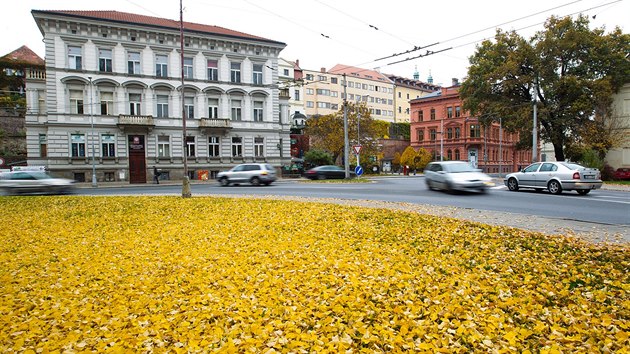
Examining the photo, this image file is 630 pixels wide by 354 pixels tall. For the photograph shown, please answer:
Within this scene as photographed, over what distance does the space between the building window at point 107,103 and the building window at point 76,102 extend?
6.26ft

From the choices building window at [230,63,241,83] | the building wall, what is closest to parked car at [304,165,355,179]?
building window at [230,63,241,83]

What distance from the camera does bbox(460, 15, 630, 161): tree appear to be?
112 feet

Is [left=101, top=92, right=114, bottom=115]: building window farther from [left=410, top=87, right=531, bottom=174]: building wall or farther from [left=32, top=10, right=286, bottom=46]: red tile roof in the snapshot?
[left=410, top=87, right=531, bottom=174]: building wall

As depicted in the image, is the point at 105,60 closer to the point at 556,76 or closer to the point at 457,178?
the point at 457,178

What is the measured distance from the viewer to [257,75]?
45.0 m

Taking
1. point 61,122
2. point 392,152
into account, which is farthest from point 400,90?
point 61,122

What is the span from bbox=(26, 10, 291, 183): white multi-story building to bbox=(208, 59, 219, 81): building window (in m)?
0.11

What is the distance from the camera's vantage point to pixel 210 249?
768 centimetres

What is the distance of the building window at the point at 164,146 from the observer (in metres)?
40.1

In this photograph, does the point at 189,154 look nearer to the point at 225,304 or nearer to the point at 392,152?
the point at 225,304

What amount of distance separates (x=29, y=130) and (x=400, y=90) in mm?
85866

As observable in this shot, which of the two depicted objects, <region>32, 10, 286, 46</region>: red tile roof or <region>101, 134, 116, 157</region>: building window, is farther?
<region>101, 134, 116, 157</region>: building window

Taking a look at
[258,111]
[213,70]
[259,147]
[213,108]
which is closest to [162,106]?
[213,108]

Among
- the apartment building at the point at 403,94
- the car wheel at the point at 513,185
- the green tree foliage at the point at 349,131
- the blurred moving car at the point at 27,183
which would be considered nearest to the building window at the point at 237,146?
the green tree foliage at the point at 349,131
